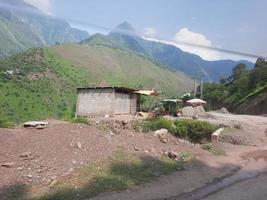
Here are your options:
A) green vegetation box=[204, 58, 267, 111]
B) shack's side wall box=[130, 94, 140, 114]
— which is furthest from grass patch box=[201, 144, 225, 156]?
green vegetation box=[204, 58, 267, 111]

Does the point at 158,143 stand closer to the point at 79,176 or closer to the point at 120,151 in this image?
the point at 120,151

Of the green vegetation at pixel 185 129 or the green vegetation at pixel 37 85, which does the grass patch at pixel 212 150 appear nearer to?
the green vegetation at pixel 185 129

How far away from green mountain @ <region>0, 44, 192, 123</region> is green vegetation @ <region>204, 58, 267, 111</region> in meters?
32.6

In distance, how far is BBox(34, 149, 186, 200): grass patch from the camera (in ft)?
43.4

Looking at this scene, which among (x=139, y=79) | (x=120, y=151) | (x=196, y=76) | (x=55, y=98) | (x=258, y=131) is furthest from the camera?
(x=139, y=79)

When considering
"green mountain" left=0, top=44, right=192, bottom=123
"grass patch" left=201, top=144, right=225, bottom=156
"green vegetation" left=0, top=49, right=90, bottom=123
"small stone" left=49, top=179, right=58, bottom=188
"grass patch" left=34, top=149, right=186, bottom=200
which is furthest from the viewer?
"green mountain" left=0, top=44, right=192, bottom=123

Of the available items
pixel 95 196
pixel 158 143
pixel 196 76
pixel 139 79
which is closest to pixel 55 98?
pixel 196 76

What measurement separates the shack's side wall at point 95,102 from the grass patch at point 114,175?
22.7m

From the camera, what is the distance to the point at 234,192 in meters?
15.3

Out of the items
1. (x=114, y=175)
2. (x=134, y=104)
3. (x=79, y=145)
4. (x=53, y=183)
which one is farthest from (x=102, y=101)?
(x=53, y=183)

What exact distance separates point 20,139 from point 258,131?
20700mm

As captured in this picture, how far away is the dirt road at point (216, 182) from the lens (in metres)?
14.2

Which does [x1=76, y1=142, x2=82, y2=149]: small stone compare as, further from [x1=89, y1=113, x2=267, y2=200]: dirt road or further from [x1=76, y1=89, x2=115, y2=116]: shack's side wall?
[x1=76, y1=89, x2=115, y2=116]: shack's side wall

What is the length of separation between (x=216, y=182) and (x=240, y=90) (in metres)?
75.0
